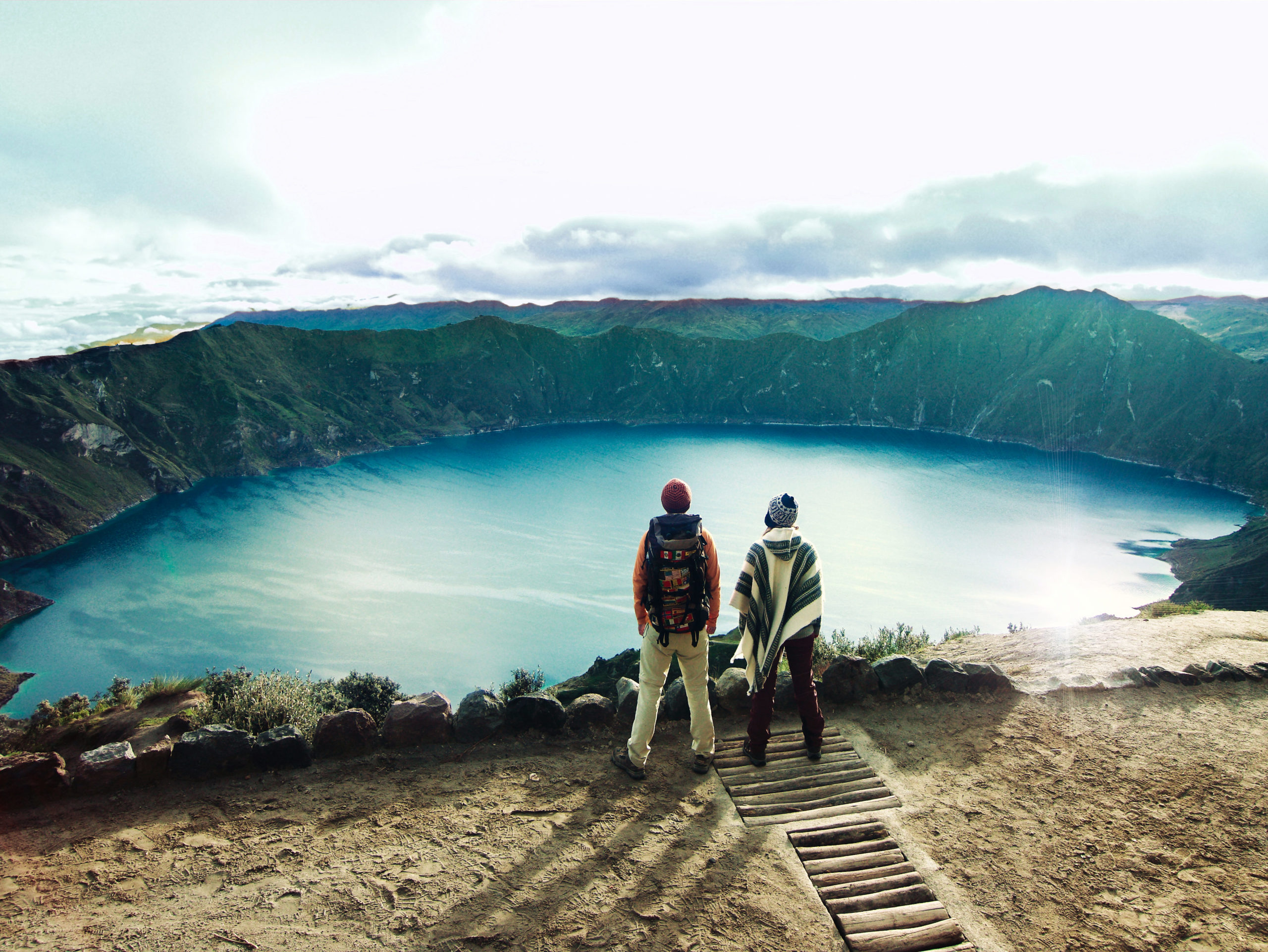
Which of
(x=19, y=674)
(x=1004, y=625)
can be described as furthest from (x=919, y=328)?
(x=19, y=674)

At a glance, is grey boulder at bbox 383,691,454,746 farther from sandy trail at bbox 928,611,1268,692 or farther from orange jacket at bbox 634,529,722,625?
sandy trail at bbox 928,611,1268,692

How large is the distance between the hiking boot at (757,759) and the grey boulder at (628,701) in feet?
3.63

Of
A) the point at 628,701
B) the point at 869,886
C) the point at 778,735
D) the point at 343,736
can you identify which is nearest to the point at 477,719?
the point at 343,736

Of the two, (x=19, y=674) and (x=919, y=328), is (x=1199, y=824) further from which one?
(x=919, y=328)

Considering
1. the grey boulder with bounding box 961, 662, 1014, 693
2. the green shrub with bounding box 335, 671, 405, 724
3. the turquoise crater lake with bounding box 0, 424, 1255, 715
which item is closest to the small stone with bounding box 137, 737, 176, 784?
the green shrub with bounding box 335, 671, 405, 724

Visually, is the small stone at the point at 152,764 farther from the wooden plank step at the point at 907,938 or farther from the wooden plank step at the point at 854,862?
the wooden plank step at the point at 907,938

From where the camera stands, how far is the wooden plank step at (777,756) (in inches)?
211

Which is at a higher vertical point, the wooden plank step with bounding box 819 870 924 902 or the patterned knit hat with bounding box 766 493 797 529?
the patterned knit hat with bounding box 766 493 797 529

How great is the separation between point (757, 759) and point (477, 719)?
8.20 ft

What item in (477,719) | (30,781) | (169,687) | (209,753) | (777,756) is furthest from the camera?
(169,687)

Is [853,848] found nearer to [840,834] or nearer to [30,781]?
[840,834]

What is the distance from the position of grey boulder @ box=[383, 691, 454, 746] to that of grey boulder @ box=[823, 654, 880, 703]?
371cm

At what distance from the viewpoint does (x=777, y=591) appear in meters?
5.05

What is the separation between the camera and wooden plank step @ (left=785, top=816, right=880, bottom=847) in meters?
4.44
